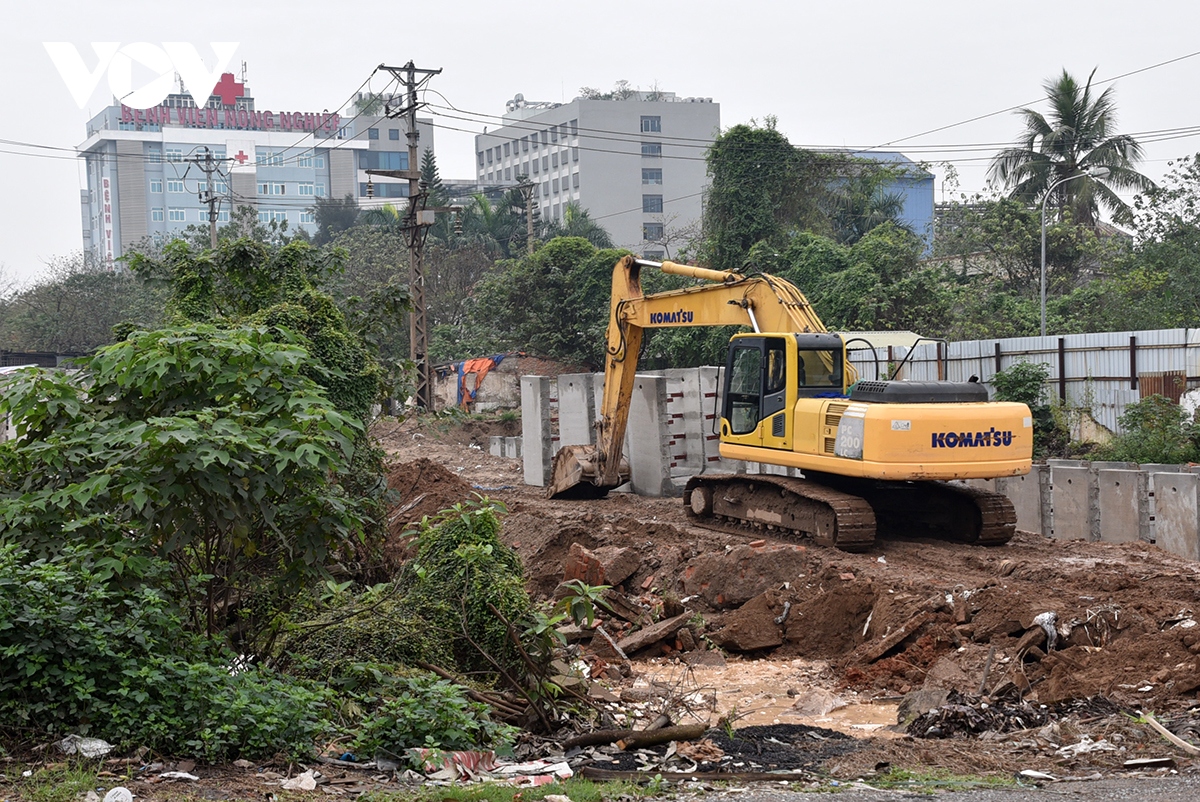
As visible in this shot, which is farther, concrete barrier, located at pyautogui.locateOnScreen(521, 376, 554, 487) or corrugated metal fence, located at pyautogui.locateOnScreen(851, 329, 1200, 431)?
concrete barrier, located at pyautogui.locateOnScreen(521, 376, 554, 487)

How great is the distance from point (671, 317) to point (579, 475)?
351 centimetres

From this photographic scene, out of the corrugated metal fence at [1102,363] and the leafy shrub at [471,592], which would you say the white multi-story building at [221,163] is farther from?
the leafy shrub at [471,592]

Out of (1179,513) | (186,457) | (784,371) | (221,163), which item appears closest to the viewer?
(186,457)

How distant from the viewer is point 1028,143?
145 ft

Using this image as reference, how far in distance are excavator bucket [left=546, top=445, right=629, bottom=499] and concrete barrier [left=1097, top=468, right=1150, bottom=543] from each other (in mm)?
7594

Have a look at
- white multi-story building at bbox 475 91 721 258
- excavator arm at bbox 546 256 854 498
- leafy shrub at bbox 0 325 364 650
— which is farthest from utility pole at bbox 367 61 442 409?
white multi-story building at bbox 475 91 721 258

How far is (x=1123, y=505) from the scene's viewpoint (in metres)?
15.9

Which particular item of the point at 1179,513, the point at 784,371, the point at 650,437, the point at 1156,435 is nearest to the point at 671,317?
the point at 784,371

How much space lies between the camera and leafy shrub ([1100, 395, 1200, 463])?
19.0 m

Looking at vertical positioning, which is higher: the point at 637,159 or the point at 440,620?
the point at 637,159

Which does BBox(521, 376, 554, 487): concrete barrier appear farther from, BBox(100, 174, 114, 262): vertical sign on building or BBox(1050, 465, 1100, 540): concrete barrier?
BBox(100, 174, 114, 262): vertical sign on building

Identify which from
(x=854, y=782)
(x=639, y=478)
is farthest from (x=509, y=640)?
(x=639, y=478)

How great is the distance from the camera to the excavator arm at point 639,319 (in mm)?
16031

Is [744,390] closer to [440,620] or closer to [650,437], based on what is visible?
[650,437]
